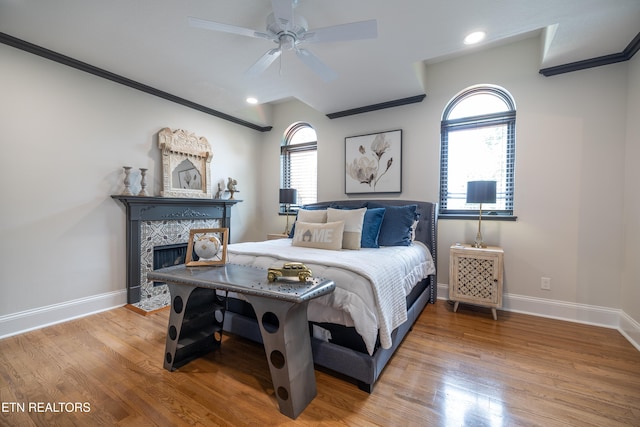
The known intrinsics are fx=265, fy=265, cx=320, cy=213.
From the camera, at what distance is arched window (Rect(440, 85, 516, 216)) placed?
3.01 metres

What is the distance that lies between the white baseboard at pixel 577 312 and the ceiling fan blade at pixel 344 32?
2.97 metres

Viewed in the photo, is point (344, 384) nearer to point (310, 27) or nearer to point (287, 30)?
point (287, 30)

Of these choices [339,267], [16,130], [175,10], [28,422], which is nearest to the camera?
[28,422]

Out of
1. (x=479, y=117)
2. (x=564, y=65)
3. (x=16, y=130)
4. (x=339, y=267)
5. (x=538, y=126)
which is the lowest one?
(x=339, y=267)

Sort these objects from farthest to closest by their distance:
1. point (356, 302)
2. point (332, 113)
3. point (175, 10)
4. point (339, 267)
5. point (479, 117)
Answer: point (332, 113), point (479, 117), point (175, 10), point (339, 267), point (356, 302)

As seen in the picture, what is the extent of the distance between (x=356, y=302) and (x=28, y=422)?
1.84 meters

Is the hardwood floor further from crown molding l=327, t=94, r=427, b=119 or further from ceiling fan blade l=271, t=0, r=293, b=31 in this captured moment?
crown molding l=327, t=94, r=427, b=119

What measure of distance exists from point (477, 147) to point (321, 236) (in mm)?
2201

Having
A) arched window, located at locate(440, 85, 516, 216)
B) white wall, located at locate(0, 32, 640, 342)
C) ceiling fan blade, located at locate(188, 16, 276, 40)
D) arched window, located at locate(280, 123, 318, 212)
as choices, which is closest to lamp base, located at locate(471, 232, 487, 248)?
white wall, located at locate(0, 32, 640, 342)

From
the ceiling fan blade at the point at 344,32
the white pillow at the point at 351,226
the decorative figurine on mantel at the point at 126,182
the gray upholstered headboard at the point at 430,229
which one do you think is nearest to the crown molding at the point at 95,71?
the decorative figurine on mantel at the point at 126,182

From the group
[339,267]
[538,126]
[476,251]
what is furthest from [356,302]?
[538,126]

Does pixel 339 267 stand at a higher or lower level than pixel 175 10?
lower

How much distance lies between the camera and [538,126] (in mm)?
2797

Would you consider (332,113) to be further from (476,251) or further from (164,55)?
(476,251)
